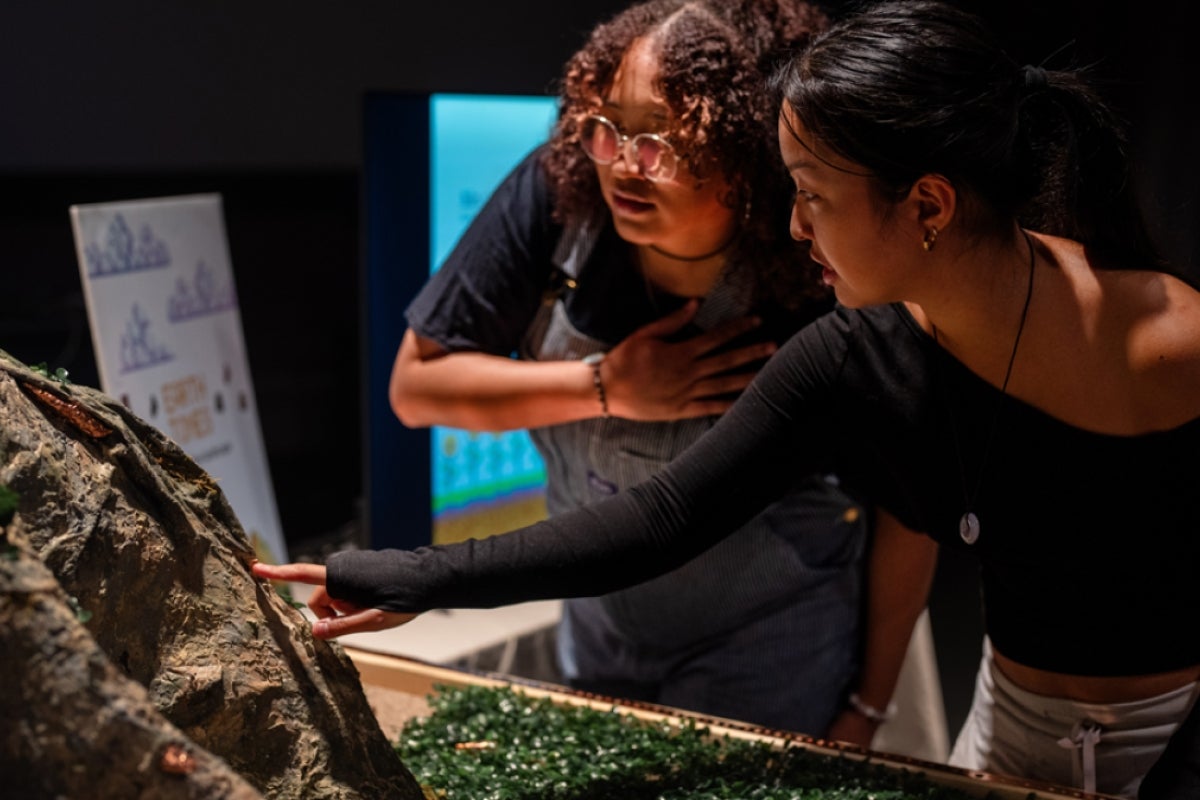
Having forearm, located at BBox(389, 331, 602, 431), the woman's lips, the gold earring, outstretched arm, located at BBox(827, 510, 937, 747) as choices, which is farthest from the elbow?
the gold earring

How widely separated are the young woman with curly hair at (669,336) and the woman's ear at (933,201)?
0.36 metres

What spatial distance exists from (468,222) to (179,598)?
178 cm

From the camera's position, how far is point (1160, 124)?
2.89 metres

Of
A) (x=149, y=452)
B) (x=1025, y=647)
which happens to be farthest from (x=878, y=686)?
(x=149, y=452)

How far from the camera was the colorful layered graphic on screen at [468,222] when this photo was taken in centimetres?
298

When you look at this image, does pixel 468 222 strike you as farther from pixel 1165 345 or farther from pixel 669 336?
pixel 1165 345

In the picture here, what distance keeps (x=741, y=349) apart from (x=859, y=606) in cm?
Result: 53

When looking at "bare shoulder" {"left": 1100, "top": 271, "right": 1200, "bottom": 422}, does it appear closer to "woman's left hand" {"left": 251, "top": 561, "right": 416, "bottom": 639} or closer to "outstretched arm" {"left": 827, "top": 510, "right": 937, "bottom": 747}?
"outstretched arm" {"left": 827, "top": 510, "right": 937, "bottom": 747}

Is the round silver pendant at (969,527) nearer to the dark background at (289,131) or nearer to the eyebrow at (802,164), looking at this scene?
the eyebrow at (802,164)

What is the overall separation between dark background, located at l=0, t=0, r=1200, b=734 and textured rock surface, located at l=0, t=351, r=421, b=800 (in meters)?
1.57

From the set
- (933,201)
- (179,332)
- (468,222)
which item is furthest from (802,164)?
(179,332)

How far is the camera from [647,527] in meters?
1.50

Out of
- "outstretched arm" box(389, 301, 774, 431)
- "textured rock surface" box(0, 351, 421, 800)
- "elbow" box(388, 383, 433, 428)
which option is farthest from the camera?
"elbow" box(388, 383, 433, 428)

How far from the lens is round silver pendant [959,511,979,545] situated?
1479mm
